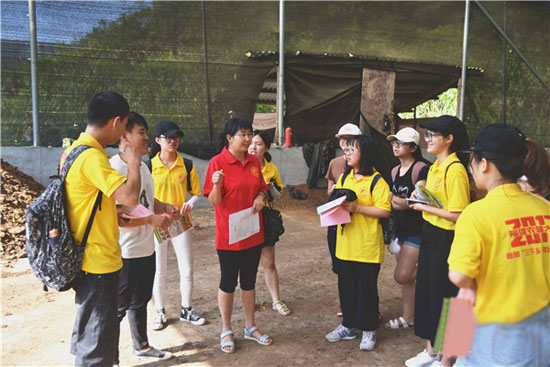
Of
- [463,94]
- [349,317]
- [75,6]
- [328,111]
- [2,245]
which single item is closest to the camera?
[349,317]

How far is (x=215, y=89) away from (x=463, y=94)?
700 centimetres

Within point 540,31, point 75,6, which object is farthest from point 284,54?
point 540,31

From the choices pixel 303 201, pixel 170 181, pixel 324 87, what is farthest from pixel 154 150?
pixel 324 87

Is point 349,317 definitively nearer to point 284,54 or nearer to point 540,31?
point 284,54

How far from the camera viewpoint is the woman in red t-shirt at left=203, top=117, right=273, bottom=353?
325 cm

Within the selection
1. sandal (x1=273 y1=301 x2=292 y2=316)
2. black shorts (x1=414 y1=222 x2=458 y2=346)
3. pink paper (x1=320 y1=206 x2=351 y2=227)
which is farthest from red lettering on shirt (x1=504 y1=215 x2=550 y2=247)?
sandal (x1=273 y1=301 x2=292 y2=316)

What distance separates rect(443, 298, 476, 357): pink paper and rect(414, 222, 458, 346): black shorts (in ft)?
4.74

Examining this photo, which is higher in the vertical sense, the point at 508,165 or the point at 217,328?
the point at 508,165

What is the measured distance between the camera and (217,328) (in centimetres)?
376

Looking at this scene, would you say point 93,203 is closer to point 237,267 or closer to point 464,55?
point 237,267

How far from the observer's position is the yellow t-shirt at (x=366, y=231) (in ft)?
10.8

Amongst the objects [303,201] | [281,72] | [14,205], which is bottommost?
[303,201]

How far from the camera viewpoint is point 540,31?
12023 millimetres

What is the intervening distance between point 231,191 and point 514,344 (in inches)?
84.2
